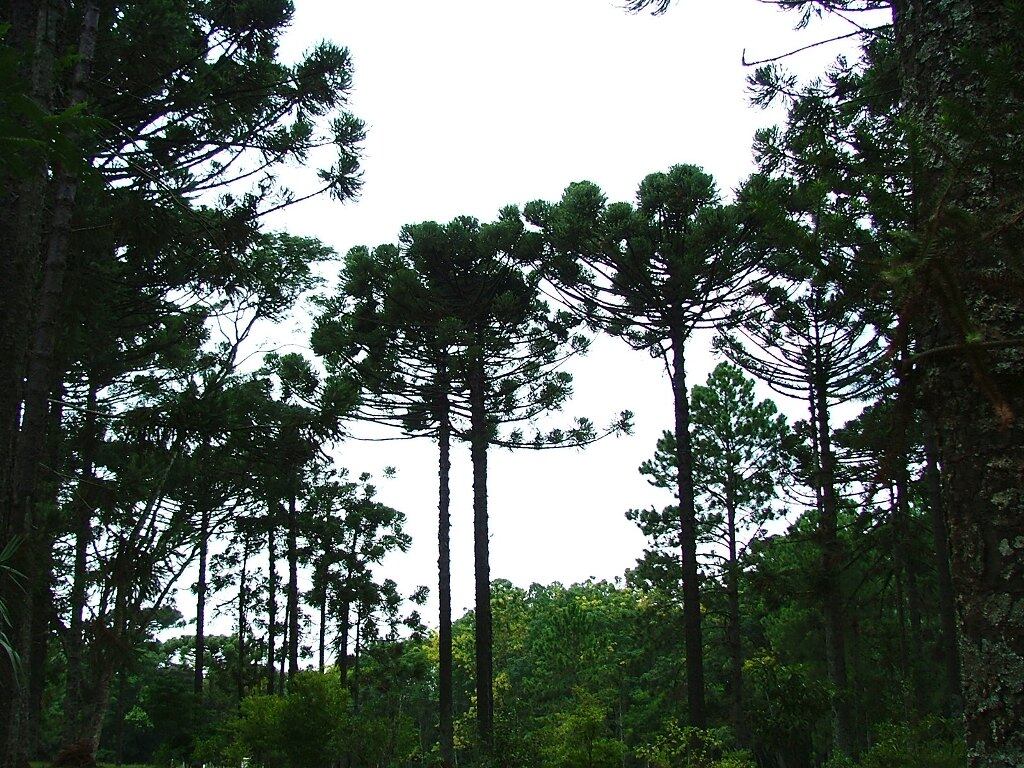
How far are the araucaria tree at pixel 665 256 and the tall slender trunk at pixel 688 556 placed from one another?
0.03m

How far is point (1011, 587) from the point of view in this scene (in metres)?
2.16

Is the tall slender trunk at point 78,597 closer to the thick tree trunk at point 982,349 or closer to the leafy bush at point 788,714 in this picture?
the thick tree trunk at point 982,349

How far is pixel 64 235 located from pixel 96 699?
6105 millimetres

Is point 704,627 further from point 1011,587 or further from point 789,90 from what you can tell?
point 1011,587

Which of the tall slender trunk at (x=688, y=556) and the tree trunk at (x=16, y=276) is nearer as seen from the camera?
the tree trunk at (x=16, y=276)

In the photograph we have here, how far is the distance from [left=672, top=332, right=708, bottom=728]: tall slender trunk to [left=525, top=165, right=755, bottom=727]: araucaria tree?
25 mm

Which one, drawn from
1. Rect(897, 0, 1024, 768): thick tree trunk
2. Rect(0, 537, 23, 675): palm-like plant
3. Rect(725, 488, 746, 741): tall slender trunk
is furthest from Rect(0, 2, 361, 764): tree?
Rect(725, 488, 746, 741): tall slender trunk

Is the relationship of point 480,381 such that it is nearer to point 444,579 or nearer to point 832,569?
point 444,579

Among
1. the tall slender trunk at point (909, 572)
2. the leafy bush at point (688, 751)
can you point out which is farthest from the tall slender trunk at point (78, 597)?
the tall slender trunk at point (909, 572)

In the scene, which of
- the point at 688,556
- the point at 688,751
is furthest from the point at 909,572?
the point at 688,751

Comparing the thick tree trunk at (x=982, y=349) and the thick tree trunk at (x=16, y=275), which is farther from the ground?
the thick tree trunk at (x=16, y=275)

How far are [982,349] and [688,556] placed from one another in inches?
472

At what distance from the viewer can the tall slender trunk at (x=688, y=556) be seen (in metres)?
12.5

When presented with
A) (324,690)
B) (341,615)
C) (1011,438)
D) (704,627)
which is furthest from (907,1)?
(704,627)
